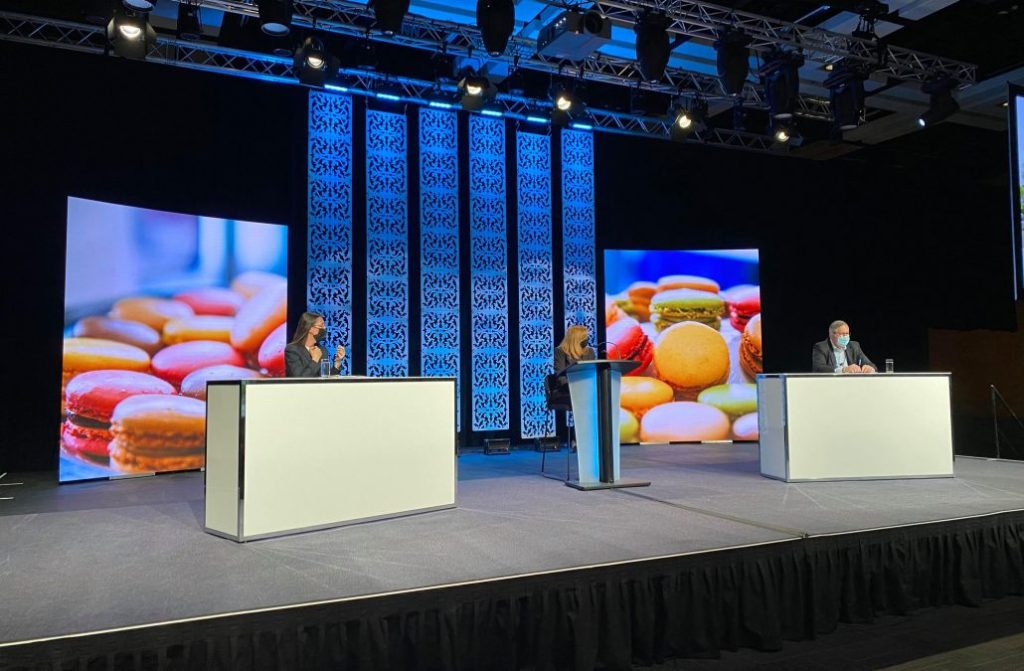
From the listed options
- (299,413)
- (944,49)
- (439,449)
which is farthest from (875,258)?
(299,413)

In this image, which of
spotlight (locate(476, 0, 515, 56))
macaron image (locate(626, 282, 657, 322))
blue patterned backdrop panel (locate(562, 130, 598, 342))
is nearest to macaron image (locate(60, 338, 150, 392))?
spotlight (locate(476, 0, 515, 56))

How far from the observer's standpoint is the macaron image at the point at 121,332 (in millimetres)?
5793

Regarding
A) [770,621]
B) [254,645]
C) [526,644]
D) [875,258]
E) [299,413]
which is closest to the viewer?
[254,645]

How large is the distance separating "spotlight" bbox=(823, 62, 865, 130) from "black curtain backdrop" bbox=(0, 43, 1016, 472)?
7.12 feet

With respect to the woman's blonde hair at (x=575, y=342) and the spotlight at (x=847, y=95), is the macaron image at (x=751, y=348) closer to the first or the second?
the spotlight at (x=847, y=95)

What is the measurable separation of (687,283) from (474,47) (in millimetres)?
3728

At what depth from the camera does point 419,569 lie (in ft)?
8.89

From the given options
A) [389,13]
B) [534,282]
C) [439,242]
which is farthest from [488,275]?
[389,13]

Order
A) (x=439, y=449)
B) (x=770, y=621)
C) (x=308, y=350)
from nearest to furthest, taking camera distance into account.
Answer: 1. (x=770, y=621)
2. (x=439, y=449)
3. (x=308, y=350)

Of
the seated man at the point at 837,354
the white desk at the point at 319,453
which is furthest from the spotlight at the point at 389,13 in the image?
the seated man at the point at 837,354

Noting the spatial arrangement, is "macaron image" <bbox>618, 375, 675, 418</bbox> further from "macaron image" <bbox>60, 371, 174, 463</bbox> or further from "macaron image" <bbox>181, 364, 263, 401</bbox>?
"macaron image" <bbox>60, 371, 174, 463</bbox>

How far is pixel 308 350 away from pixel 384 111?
4113mm

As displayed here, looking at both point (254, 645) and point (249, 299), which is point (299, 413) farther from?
point (249, 299)

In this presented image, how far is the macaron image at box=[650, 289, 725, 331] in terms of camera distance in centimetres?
831
